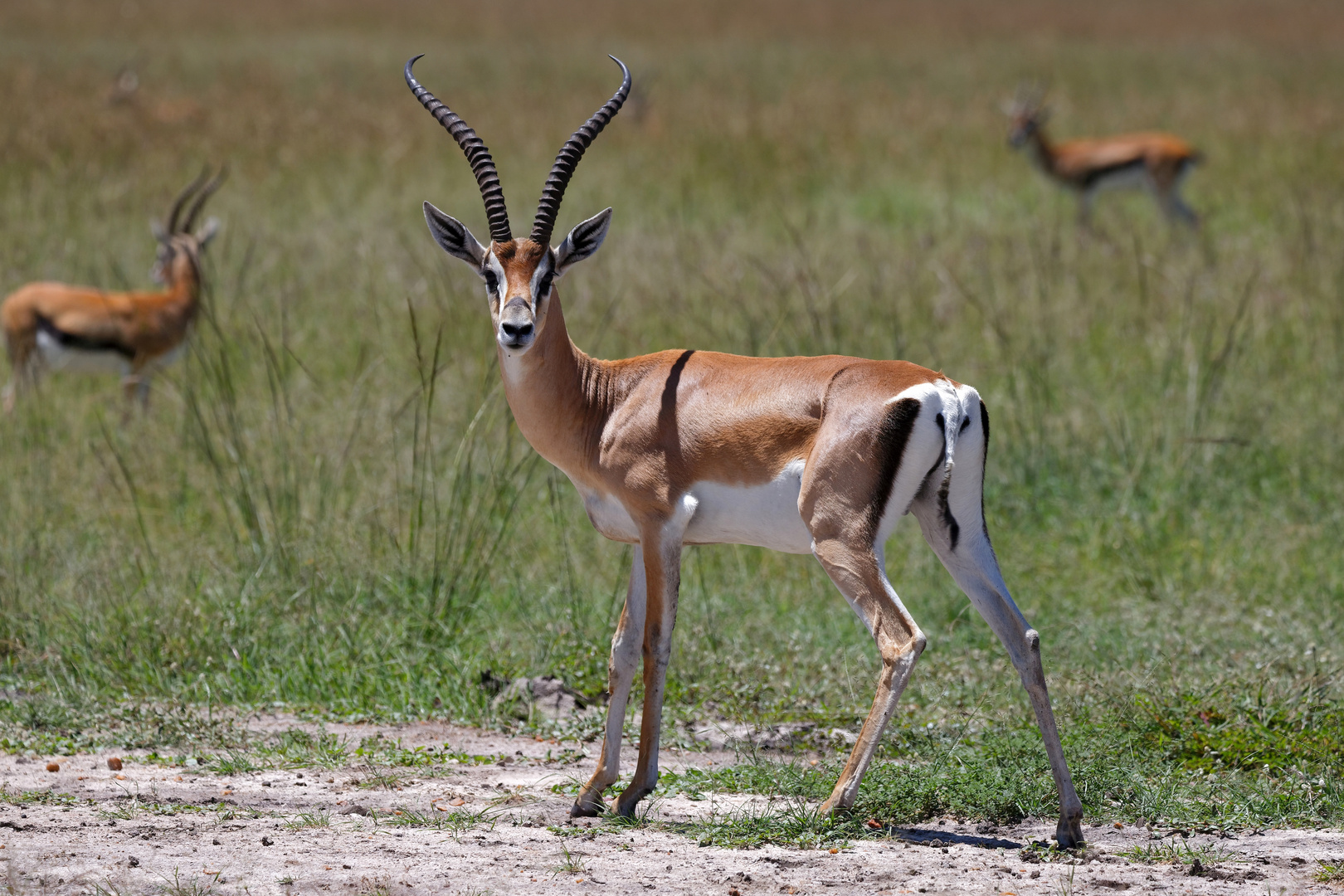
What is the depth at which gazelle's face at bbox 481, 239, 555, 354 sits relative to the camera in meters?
3.98

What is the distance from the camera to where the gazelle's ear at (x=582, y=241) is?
4195 millimetres

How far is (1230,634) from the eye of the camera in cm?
543

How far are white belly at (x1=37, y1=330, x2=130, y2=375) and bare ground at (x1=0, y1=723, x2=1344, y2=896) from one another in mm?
4559

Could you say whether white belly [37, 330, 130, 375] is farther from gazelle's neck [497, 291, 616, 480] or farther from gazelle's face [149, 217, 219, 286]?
gazelle's neck [497, 291, 616, 480]

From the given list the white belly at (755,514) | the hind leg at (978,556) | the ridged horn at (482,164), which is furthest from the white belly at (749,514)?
the ridged horn at (482,164)

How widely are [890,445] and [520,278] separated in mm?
1154

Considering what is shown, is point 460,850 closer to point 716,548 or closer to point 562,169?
point 562,169

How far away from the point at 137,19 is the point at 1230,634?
32436 mm

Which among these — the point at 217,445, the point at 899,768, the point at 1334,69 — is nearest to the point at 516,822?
the point at 899,768

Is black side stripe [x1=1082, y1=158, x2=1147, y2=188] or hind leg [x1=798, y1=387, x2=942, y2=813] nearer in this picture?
hind leg [x1=798, y1=387, x2=942, y2=813]

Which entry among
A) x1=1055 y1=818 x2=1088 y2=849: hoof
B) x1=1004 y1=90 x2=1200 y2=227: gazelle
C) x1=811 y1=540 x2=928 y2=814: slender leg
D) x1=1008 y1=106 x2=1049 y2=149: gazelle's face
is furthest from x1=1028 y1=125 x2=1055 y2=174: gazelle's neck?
x1=1055 y1=818 x2=1088 y2=849: hoof

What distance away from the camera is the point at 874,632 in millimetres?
3881

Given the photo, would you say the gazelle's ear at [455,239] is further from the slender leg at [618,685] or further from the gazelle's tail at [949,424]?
the gazelle's tail at [949,424]

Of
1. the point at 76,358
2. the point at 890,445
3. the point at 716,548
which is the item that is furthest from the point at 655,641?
the point at 76,358
